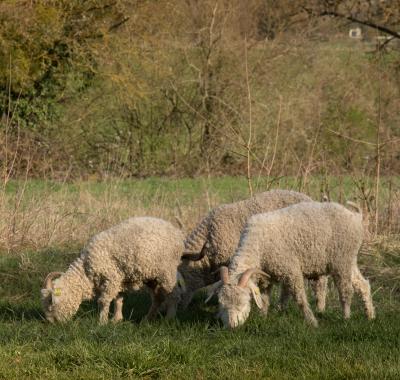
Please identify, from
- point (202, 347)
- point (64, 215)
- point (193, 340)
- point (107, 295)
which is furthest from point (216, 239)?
point (64, 215)

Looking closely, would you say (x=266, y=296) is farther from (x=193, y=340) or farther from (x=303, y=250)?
(x=193, y=340)

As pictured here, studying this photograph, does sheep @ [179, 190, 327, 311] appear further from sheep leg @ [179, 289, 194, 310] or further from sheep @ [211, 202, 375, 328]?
sheep @ [211, 202, 375, 328]

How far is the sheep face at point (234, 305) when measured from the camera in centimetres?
715

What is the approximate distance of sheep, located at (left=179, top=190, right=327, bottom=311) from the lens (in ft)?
28.4

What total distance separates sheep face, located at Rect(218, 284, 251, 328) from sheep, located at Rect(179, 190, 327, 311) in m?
1.32

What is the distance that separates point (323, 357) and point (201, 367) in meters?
0.87

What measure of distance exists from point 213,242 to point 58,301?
172cm

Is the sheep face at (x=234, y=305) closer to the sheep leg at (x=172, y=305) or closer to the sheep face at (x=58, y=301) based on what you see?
the sheep leg at (x=172, y=305)

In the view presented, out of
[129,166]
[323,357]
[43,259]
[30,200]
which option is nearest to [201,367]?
[323,357]

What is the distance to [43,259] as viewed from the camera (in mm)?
10055

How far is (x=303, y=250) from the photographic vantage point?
7.77 m

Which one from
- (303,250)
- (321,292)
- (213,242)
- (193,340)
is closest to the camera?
(193,340)

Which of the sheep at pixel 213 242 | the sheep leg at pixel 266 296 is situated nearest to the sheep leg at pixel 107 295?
the sheep at pixel 213 242

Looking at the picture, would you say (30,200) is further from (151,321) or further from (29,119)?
(29,119)
